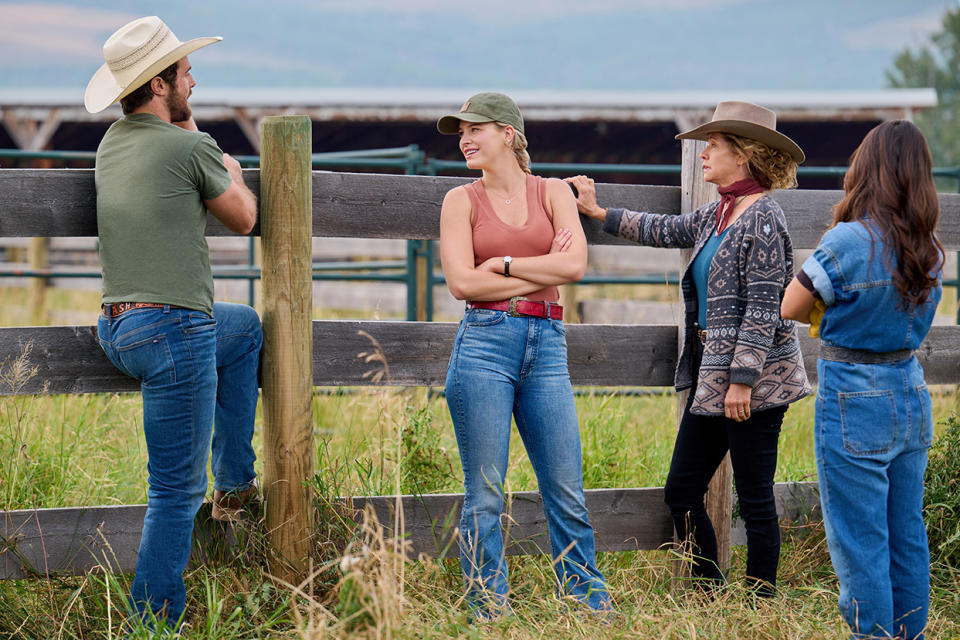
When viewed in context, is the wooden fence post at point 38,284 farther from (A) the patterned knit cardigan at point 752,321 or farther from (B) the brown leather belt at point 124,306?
(A) the patterned knit cardigan at point 752,321

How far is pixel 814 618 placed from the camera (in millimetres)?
3182

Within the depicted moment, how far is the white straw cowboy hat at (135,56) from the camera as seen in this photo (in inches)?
112

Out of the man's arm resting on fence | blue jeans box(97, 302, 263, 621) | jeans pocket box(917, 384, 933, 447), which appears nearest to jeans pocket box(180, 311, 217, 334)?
blue jeans box(97, 302, 263, 621)

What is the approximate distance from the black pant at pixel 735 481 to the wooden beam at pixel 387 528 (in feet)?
0.71

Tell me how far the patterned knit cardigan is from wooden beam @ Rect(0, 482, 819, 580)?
67 centimetres

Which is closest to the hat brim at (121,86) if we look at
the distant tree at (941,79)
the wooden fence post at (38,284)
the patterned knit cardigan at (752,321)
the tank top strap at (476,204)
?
the tank top strap at (476,204)

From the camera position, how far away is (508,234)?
3.20 meters

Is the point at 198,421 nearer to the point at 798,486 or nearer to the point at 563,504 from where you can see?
the point at 563,504

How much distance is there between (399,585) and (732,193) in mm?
1747

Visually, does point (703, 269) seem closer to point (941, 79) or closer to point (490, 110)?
point (490, 110)

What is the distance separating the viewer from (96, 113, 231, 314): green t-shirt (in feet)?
9.15

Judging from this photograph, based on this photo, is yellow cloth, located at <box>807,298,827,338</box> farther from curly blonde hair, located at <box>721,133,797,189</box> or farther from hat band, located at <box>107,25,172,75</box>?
hat band, located at <box>107,25,172,75</box>

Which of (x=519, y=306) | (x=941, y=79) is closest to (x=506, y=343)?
(x=519, y=306)

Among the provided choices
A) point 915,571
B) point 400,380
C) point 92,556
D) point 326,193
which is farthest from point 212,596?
point 915,571
